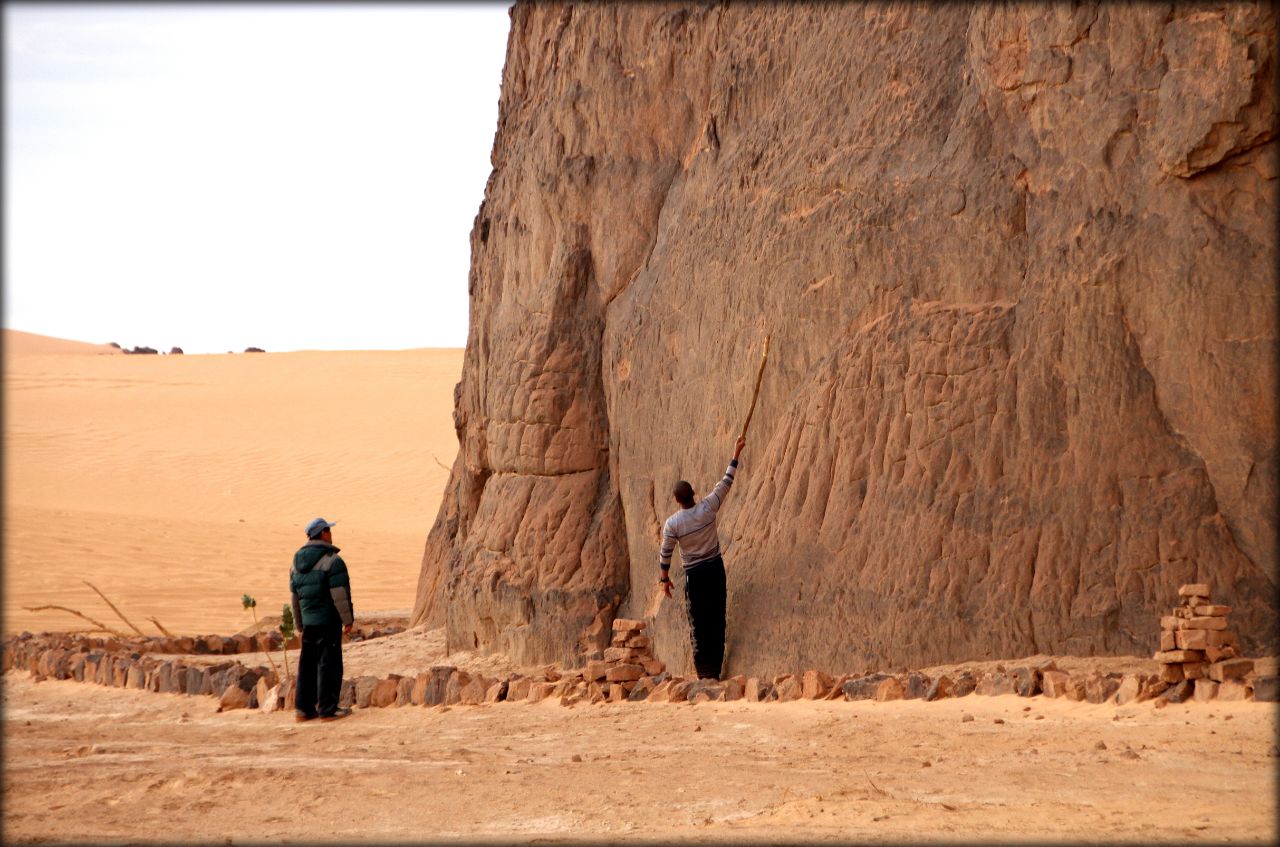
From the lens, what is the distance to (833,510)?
7.91m

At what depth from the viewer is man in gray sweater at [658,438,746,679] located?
8.23 metres

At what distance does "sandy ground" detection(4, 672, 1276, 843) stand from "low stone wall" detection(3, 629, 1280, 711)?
4.4 inches

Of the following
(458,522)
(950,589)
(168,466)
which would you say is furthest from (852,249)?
(168,466)

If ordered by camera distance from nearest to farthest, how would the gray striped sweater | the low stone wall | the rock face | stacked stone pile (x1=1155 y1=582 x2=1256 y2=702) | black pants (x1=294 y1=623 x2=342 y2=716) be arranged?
1. stacked stone pile (x1=1155 y1=582 x2=1256 y2=702)
2. the low stone wall
3. the rock face
4. the gray striped sweater
5. black pants (x1=294 y1=623 x2=342 y2=716)

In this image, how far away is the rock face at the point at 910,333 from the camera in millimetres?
6680

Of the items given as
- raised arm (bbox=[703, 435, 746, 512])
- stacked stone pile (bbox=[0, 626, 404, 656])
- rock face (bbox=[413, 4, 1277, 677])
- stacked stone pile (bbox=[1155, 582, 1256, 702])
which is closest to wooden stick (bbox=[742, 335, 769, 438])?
rock face (bbox=[413, 4, 1277, 677])

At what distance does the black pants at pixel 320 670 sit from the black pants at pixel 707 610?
226 centimetres

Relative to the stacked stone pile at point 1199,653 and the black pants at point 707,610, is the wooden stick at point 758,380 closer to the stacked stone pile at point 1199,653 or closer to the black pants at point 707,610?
the black pants at point 707,610

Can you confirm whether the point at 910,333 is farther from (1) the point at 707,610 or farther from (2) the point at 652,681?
(2) the point at 652,681

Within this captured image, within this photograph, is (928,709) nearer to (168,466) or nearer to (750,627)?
(750,627)

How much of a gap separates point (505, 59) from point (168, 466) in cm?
2526

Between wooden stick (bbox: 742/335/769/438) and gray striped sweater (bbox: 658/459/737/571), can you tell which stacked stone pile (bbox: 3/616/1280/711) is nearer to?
gray striped sweater (bbox: 658/459/737/571)

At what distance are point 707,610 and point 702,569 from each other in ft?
0.82

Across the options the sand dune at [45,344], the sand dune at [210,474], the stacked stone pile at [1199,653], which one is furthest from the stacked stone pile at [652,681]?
the sand dune at [45,344]
